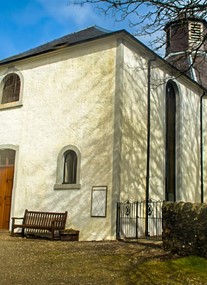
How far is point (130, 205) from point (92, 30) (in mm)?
7564

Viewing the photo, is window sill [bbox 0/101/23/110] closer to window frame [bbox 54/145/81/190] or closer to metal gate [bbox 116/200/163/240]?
window frame [bbox 54/145/81/190]

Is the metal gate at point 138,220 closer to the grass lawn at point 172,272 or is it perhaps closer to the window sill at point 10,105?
the grass lawn at point 172,272

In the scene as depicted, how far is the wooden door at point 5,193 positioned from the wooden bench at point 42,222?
3.05 feet

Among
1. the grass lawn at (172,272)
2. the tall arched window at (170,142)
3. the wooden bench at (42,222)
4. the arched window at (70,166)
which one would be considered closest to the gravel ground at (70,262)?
the grass lawn at (172,272)

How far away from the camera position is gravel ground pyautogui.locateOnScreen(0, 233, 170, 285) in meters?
6.23

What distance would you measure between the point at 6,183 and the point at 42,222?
271 centimetres

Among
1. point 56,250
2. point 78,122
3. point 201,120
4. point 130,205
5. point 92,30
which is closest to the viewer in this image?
→ point 56,250

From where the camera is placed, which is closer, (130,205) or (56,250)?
(56,250)

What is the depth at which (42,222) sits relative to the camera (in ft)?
40.5

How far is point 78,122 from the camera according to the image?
41.8 feet

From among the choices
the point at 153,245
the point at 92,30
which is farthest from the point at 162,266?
the point at 92,30

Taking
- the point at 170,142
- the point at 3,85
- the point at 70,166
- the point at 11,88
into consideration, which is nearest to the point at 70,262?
the point at 70,166

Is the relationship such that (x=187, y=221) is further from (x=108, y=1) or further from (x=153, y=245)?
(x=108, y=1)

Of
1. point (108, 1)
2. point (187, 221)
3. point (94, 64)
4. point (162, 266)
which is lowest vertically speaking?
point (162, 266)
